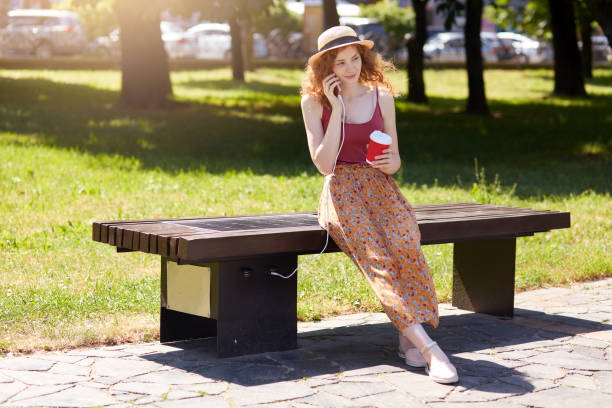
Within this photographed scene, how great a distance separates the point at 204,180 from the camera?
11.4m

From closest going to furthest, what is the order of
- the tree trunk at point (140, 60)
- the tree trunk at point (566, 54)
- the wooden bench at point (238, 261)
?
the wooden bench at point (238, 261) → the tree trunk at point (140, 60) → the tree trunk at point (566, 54)

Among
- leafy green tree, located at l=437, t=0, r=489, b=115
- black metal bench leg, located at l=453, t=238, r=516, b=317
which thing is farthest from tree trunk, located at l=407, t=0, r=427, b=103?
black metal bench leg, located at l=453, t=238, r=516, b=317

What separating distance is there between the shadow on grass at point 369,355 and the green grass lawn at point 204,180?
53cm

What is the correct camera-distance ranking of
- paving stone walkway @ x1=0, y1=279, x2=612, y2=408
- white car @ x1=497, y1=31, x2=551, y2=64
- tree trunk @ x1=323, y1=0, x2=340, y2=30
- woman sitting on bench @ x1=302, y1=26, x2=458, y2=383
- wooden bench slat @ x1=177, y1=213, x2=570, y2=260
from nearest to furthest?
paving stone walkway @ x1=0, y1=279, x2=612, y2=408
wooden bench slat @ x1=177, y1=213, x2=570, y2=260
woman sitting on bench @ x1=302, y1=26, x2=458, y2=383
tree trunk @ x1=323, y1=0, x2=340, y2=30
white car @ x1=497, y1=31, x2=551, y2=64

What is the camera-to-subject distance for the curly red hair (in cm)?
518

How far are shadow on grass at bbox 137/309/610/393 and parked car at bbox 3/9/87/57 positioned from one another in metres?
26.3

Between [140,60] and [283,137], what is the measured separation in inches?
137

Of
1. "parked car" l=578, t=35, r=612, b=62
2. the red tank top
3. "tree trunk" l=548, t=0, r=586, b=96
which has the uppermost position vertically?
"parked car" l=578, t=35, r=612, b=62

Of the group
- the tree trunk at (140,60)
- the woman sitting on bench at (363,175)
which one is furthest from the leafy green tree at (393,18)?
Answer: the woman sitting on bench at (363,175)

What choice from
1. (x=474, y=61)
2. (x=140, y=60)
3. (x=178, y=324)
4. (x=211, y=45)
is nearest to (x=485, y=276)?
(x=178, y=324)

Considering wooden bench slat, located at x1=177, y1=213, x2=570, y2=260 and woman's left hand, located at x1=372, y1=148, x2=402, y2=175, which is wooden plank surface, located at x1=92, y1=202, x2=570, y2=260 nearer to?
wooden bench slat, located at x1=177, y1=213, x2=570, y2=260

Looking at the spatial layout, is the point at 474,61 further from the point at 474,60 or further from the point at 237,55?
the point at 237,55

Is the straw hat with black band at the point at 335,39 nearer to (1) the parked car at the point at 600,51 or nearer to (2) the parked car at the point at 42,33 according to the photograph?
(2) the parked car at the point at 42,33

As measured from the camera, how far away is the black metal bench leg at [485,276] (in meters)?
6.11
